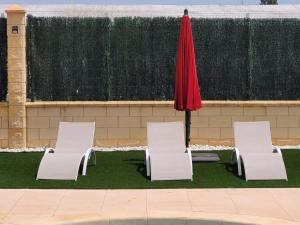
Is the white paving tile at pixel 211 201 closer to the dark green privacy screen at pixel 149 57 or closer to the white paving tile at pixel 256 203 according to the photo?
the white paving tile at pixel 256 203

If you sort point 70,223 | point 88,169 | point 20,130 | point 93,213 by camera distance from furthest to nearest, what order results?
point 20,130, point 88,169, point 93,213, point 70,223

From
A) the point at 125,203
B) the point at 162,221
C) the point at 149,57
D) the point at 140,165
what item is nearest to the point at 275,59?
the point at 149,57

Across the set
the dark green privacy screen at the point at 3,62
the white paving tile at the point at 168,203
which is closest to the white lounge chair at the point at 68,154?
the white paving tile at the point at 168,203

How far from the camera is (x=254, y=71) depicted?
1427 cm

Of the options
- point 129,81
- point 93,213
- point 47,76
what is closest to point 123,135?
point 129,81

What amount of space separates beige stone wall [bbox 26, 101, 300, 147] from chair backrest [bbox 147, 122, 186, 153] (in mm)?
2664

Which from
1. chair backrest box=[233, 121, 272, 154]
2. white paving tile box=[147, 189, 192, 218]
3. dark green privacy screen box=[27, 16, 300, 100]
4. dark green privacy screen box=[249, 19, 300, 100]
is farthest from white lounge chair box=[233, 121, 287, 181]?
dark green privacy screen box=[249, 19, 300, 100]

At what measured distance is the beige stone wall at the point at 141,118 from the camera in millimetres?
13602

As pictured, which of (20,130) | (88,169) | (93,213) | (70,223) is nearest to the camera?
(70,223)

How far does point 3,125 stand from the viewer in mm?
13547

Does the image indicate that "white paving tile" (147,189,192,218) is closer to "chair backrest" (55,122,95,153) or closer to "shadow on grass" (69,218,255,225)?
"shadow on grass" (69,218,255,225)

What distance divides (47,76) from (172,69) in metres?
3.11

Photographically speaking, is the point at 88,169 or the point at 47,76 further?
the point at 47,76

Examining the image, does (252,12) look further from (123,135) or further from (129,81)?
(123,135)
